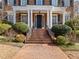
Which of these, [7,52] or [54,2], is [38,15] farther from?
[7,52]

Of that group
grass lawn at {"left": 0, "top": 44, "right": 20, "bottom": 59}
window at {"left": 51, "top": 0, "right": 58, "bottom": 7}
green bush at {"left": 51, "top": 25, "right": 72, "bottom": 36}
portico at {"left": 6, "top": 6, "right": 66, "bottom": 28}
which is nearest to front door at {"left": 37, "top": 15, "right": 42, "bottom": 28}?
portico at {"left": 6, "top": 6, "right": 66, "bottom": 28}

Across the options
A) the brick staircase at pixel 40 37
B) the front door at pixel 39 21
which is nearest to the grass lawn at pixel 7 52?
the brick staircase at pixel 40 37

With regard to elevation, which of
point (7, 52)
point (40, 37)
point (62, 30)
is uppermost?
point (62, 30)

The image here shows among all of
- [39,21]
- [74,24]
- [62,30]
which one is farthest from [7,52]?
[39,21]

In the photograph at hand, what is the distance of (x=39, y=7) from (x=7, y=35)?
9619 mm

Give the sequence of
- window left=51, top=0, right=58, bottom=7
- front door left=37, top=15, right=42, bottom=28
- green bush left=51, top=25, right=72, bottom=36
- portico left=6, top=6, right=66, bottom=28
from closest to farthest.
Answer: green bush left=51, top=25, right=72, bottom=36 → portico left=6, top=6, right=66, bottom=28 → window left=51, top=0, right=58, bottom=7 → front door left=37, top=15, right=42, bottom=28

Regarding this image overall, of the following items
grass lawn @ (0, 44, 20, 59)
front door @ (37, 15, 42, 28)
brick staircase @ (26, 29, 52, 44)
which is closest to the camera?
grass lawn @ (0, 44, 20, 59)

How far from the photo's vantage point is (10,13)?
46.9 m

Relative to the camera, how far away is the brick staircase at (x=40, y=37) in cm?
3284

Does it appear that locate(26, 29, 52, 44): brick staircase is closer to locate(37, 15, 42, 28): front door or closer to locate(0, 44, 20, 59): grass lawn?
locate(37, 15, 42, 28): front door

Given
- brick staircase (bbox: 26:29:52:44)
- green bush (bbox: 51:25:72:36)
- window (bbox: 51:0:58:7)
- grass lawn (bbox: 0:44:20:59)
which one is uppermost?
window (bbox: 51:0:58:7)

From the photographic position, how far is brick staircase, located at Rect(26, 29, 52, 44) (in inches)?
1293

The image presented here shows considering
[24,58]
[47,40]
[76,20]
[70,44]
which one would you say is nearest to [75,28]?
[76,20]

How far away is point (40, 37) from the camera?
35125mm
